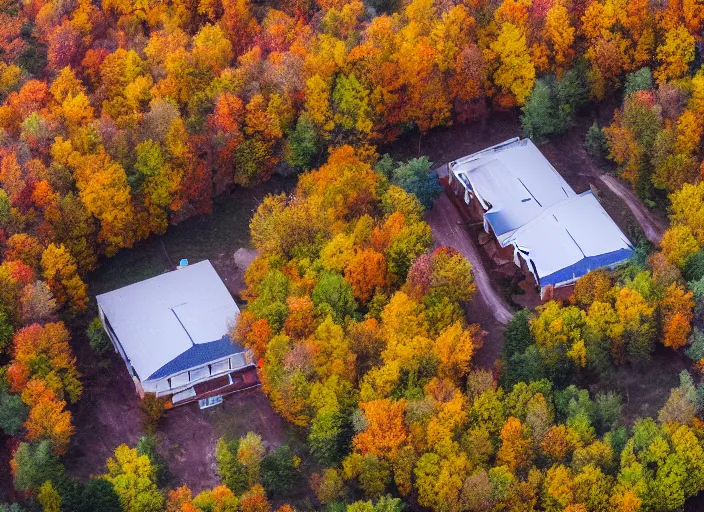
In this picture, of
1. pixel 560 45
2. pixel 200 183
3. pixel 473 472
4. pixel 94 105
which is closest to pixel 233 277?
pixel 200 183

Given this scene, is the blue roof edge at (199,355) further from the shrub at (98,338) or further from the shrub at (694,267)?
the shrub at (694,267)

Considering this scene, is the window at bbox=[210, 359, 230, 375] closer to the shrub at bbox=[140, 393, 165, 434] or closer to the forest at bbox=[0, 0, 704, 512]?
the forest at bbox=[0, 0, 704, 512]

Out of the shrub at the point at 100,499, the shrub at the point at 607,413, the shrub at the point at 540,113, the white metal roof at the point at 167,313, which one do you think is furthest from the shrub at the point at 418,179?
the shrub at the point at 100,499

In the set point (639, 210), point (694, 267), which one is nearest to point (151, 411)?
point (694, 267)

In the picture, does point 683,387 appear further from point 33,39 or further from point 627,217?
point 33,39

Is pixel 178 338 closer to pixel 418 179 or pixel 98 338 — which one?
pixel 98 338

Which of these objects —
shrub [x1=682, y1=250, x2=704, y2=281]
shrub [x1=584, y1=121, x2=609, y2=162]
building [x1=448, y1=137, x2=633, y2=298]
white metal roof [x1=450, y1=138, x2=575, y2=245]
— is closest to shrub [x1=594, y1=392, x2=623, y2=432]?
shrub [x1=682, y1=250, x2=704, y2=281]

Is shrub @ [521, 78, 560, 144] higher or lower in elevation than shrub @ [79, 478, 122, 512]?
higher
